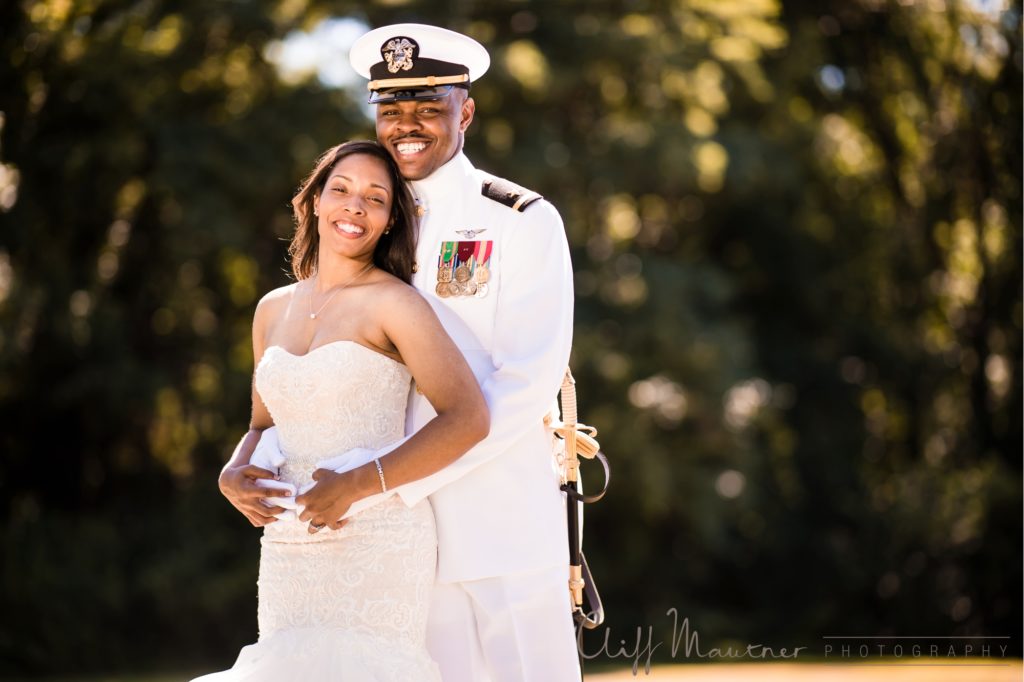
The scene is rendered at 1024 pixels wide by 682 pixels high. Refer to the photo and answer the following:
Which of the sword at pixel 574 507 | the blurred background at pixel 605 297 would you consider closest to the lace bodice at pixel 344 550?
the sword at pixel 574 507

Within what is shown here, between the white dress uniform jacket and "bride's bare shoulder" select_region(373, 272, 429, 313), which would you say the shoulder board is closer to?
Result: the white dress uniform jacket

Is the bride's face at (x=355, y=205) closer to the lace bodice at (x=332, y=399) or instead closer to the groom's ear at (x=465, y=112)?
the lace bodice at (x=332, y=399)

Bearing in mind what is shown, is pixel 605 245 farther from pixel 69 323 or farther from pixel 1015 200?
pixel 69 323

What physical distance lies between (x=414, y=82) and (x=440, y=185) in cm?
29

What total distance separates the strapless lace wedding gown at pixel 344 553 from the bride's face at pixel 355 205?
29cm

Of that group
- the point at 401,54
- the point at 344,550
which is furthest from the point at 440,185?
the point at 344,550

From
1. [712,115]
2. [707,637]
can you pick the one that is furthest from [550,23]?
[707,637]

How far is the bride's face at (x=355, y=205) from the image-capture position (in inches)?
134

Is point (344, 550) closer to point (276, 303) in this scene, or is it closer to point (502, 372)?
point (502, 372)

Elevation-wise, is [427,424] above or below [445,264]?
below

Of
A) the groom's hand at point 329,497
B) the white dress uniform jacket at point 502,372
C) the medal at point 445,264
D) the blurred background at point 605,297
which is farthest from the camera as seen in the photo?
the blurred background at point 605,297

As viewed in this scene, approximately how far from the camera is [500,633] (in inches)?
137

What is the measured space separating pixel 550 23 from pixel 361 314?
11483 millimetres

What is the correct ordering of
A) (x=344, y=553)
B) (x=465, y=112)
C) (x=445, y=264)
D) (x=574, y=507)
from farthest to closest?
(x=465, y=112) → (x=574, y=507) → (x=445, y=264) → (x=344, y=553)
